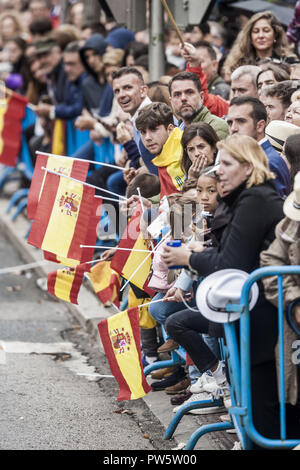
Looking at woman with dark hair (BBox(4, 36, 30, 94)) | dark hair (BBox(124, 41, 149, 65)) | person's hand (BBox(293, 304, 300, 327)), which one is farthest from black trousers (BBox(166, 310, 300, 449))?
woman with dark hair (BBox(4, 36, 30, 94))

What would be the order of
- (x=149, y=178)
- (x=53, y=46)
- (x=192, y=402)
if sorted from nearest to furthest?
(x=192, y=402), (x=149, y=178), (x=53, y=46)

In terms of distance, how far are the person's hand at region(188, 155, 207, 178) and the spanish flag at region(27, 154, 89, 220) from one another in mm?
1024

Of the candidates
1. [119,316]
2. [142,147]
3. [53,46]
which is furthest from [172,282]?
[53,46]

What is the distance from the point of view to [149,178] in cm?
713

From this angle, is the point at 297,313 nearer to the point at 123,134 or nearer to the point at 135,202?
the point at 135,202

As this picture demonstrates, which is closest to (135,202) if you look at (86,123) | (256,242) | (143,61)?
(256,242)

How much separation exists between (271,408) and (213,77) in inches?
193

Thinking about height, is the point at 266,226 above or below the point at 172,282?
above

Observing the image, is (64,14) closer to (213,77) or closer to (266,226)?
(213,77)

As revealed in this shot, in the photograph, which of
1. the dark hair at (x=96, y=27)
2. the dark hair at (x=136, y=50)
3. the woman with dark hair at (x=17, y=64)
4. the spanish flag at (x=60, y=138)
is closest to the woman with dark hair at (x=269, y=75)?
the dark hair at (x=136, y=50)

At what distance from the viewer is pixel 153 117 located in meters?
6.99

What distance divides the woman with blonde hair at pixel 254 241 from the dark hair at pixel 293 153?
595 millimetres

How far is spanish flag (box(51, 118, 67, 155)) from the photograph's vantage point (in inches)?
508

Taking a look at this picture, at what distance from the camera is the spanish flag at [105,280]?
24.4 ft
